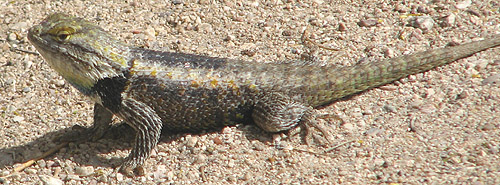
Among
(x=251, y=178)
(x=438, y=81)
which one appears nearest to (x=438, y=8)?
(x=438, y=81)

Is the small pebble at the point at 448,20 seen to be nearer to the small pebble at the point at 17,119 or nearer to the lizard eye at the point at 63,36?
the lizard eye at the point at 63,36

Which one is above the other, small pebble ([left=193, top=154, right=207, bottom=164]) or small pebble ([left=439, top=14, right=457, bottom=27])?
small pebble ([left=439, top=14, right=457, bottom=27])

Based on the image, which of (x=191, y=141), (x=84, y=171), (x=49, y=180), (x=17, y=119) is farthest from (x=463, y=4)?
(x=17, y=119)

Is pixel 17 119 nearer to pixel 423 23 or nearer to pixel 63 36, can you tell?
pixel 63 36

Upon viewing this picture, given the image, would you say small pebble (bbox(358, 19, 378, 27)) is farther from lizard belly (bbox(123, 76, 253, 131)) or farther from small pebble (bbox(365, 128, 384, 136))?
lizard belly (bbox(123, 76, 253, 131))

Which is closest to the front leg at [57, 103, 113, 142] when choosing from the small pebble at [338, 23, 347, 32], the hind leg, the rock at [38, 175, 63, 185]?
the rock at [38, 175, 63, 185]

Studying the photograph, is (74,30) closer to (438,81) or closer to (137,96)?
(137,96)

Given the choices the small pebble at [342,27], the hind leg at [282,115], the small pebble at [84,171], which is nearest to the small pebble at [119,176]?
the small pebble at [84,171]
